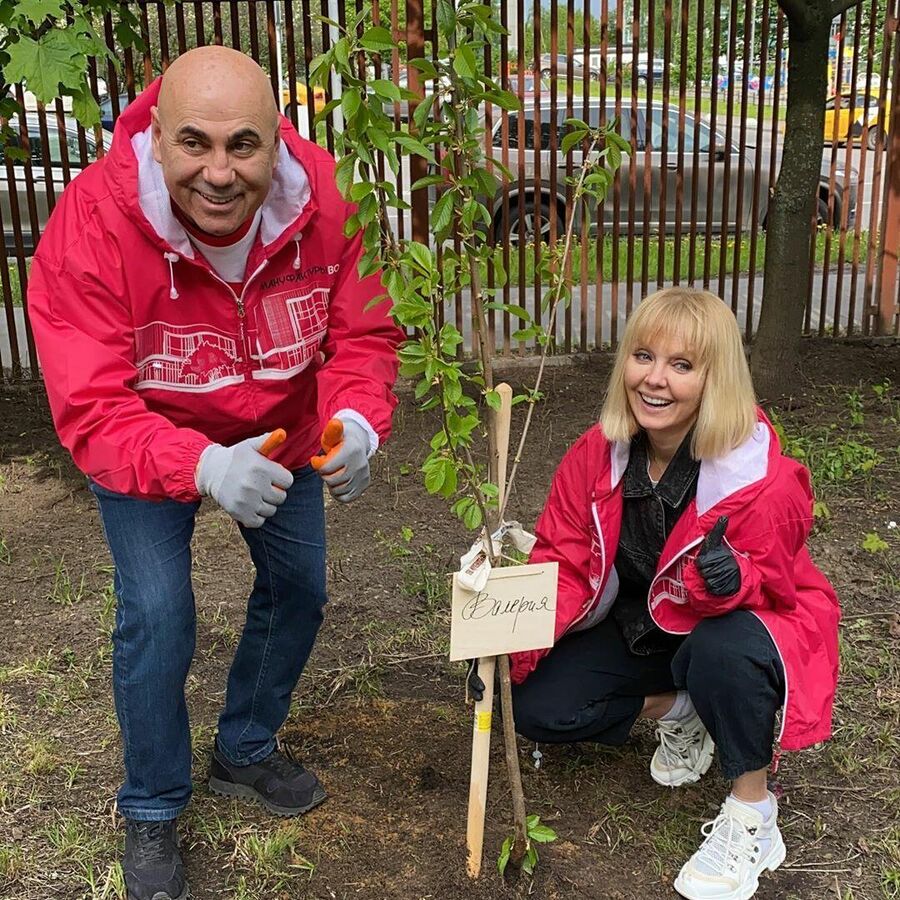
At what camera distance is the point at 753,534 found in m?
2.18

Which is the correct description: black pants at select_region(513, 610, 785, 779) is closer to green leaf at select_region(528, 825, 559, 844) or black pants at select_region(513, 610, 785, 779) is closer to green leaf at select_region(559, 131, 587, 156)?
green leaf at select_region(528, 825, 559, 844)

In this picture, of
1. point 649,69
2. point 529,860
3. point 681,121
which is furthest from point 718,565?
point 681,121

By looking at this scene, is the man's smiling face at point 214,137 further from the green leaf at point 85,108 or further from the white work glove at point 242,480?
the green leaf at point 85,108

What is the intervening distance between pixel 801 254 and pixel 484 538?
3.50m

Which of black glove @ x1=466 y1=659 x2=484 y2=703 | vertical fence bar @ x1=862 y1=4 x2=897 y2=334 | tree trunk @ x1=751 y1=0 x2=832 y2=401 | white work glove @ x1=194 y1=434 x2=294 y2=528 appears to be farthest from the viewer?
vertical fence bar @ x1=862 y1=4 x2=897 y2=334

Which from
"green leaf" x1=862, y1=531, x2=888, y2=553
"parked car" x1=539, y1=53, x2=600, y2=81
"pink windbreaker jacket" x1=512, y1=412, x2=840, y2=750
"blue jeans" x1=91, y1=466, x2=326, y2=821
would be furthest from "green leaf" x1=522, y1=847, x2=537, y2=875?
"parked car" x1=539, y1=53, x2=600, y2=81

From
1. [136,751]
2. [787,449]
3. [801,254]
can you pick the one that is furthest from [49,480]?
[801,254]

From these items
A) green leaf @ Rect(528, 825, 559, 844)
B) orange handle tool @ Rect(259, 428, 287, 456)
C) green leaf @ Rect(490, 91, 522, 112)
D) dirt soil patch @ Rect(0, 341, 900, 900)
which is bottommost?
dirt soil patch @ Rect(0, 341, 900, 900)

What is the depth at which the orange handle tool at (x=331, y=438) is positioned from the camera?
6.18 feet

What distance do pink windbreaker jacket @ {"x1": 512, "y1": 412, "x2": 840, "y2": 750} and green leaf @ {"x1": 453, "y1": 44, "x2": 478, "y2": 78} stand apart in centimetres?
96

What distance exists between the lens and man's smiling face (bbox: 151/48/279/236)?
1.87 meters

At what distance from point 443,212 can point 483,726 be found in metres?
0.95

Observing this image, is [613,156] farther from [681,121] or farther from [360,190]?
[681,121]

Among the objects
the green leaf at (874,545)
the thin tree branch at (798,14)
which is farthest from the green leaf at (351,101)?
the thin tree branch at (798,14)
